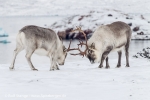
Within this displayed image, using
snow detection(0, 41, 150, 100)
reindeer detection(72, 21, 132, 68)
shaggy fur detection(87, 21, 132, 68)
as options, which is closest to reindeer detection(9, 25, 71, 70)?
reindeer detection(72, 21, 132, 68)

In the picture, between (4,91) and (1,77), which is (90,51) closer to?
(1,77)

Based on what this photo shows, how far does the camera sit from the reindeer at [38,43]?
31.6 ft

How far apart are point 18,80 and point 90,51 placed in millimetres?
2957

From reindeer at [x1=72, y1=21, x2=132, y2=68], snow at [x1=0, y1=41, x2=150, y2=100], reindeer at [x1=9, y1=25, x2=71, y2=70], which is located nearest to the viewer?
snow at [x1=0, y1=41, x2=150, y2=100]

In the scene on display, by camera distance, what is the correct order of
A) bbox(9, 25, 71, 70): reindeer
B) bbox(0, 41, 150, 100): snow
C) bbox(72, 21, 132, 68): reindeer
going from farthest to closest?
bbox(72, 21, 132, 68): reindeer
bbox(9, 25, 71, 70): reindeer
bbox(0, 41, 150, 100): snow

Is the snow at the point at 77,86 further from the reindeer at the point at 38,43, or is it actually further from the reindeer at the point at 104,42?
the reindeer at the point at 104,42

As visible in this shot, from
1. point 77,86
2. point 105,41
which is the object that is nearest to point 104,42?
point 105,41

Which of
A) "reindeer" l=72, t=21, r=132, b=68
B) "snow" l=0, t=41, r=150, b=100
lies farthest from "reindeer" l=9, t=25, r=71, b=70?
"snow" l=0, t=41, r=150, b=100

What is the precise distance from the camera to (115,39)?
10.8m

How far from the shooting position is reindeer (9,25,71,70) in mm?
9641

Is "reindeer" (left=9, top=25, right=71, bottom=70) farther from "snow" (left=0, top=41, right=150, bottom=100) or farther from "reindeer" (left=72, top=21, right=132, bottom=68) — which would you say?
"snow" (left=0, top=41, right=150, bottom=100)

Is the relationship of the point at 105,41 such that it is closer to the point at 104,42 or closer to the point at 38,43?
the point at 104,42

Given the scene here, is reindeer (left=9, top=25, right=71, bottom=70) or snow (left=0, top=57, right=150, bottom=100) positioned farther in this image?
reindeer (left=9, top=25, right=71, bottom=70)

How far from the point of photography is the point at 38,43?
9.81 metres
